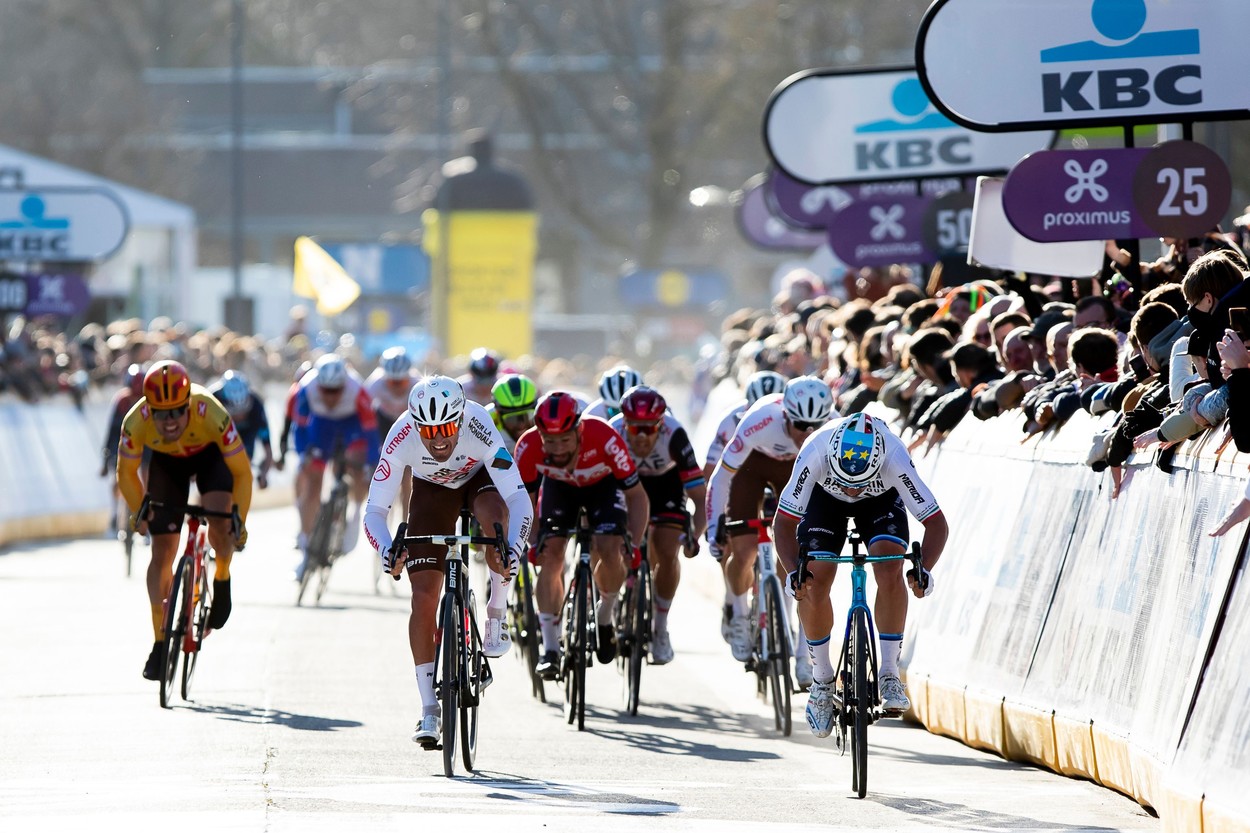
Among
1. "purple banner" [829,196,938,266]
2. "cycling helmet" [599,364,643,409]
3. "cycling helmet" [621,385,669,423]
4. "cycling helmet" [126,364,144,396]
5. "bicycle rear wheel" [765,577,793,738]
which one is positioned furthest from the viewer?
"cycling helmet" [126,364,144,396]

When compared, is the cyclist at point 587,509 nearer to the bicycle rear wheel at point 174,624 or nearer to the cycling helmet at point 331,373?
the bicycle rear wheel at point 174,624

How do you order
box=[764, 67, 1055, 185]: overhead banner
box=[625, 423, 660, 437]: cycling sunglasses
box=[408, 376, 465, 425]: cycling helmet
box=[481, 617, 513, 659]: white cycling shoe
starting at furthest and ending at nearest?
box=[764, 67, 1055, 185]: overhead banner < box=[625, 423, 660, 437]: cycling sunglasses < box=[481, 617, 513, 659]: white cycling shoe < box=[408, 376, 465, 425]: cycling helmet

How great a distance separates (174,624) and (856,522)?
3.97 metres

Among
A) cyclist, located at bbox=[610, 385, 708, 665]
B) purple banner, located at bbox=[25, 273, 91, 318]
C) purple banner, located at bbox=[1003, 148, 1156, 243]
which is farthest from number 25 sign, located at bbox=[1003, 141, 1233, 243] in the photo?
purple banner, located at bbox=[25, 273, 91, 318]

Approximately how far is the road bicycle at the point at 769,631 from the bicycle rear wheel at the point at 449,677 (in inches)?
91.3

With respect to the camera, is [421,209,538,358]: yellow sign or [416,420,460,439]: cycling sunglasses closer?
[416,420,460,439]: cycling sunglasses

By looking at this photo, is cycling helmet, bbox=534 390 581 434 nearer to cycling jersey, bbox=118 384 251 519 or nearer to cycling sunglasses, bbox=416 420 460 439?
cycling sunglasses, bbox=416 420 460 439

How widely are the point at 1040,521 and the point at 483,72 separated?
161 ft

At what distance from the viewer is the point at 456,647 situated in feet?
32.1

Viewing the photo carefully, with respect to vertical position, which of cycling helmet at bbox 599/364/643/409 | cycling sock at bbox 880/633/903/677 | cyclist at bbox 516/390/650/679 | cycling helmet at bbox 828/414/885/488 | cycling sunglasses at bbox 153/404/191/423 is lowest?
cycling sock at bbox 880/633/903/677

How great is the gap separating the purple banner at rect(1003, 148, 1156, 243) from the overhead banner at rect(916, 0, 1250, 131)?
0.27 metres

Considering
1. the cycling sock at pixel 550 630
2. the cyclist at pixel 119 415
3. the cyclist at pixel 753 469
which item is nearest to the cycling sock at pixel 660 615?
the cyclist at pixel 753 469

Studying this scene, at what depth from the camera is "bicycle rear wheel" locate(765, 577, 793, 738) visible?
1171 centimetres

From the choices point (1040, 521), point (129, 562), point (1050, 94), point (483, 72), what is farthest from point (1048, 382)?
point (483, 72)
